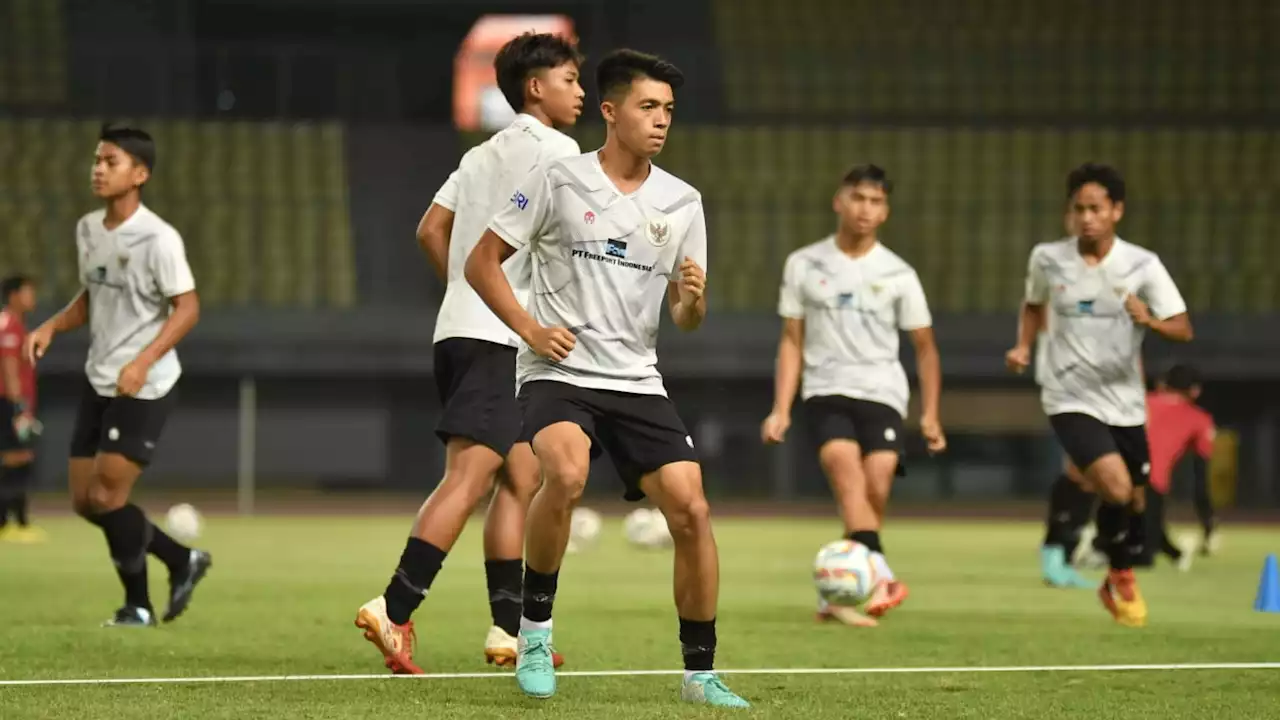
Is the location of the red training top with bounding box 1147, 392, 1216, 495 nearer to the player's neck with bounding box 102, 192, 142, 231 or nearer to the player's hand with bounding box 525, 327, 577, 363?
the player's neck with bounding box 102, 192, 142, 231

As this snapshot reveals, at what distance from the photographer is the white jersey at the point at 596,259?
19.0ft

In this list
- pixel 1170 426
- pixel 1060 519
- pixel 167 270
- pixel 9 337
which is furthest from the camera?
pixel 9 337

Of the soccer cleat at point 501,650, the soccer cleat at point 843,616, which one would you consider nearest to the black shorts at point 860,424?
the soccer cleat at point 843,616

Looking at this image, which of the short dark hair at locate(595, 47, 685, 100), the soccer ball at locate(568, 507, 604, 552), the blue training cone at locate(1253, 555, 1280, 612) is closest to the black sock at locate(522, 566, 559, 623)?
the short dark hair at locate(595, 47, 685, 100)

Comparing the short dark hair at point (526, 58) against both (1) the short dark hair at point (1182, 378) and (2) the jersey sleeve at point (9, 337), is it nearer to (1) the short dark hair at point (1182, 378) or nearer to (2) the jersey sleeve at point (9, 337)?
(1) the short dark hair at point (1182, 378)

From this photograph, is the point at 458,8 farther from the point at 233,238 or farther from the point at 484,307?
the point at 484,307

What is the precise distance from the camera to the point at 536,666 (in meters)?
5.82

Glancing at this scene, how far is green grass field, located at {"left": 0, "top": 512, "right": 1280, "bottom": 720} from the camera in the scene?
578 cm

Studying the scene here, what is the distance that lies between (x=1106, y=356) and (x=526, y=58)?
359 cm

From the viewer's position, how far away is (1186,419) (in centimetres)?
1509

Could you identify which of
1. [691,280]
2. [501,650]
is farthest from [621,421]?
[501,650]

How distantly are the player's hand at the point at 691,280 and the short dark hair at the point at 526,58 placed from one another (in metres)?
1.39

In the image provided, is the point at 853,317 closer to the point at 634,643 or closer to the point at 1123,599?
the point at 1123,599

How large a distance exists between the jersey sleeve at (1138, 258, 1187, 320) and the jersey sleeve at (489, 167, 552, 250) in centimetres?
407
